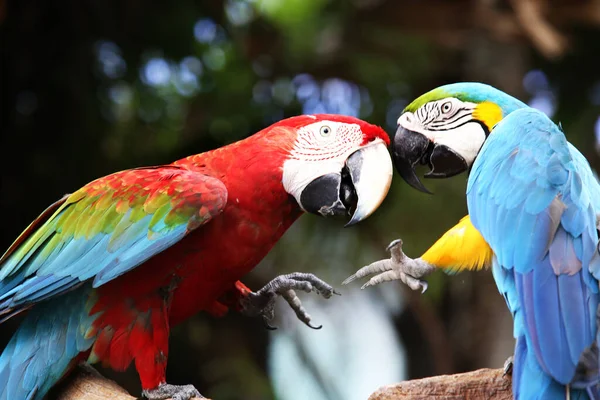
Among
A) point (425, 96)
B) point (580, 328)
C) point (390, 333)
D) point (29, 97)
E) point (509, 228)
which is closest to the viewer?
point (580, 328)

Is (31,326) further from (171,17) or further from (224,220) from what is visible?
(171,17)

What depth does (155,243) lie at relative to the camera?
1.88 metres

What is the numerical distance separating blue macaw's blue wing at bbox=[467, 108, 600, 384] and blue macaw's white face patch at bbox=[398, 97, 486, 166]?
0.12m

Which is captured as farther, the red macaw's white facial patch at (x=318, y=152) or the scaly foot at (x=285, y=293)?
the scaly foot at (x=285, y=293)

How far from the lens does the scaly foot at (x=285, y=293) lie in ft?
6.95

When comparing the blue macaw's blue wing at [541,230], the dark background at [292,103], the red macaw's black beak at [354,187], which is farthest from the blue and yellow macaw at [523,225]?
the dark background at [292,103]

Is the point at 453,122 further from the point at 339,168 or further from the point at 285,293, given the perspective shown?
the point at 285,293

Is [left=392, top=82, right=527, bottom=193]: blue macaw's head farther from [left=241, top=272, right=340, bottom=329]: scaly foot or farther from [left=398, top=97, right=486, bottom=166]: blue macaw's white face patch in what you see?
[left=241, top=272, right=340, bottom=329]: scaly foot

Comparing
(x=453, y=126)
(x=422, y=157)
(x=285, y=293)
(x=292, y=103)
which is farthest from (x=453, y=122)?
(x=292, y=103)

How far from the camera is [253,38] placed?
4363 mm

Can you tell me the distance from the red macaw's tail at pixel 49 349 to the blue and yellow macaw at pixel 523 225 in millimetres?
757

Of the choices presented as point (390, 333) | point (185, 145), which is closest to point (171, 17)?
point (185, 145)

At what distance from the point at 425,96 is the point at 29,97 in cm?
219

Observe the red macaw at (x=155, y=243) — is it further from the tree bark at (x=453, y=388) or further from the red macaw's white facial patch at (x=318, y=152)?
the tree bark at (x=453, y=388)
